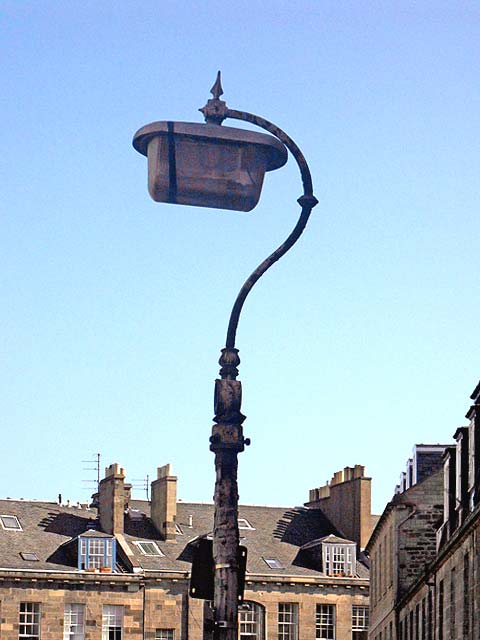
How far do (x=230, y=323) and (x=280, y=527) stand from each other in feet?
264

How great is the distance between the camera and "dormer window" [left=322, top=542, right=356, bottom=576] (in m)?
89.6

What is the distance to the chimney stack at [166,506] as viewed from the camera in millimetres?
88938

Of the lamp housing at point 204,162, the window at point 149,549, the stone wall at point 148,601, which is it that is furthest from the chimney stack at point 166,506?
the lamp housing at point 204,162

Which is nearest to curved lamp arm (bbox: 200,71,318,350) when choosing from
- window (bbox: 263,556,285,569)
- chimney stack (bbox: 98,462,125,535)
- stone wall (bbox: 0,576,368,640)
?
stone wall (bbox: 0,576,368,640)

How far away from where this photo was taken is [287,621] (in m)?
88.0

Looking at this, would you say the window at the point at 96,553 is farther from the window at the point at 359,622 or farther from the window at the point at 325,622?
the window at the point at 359,622

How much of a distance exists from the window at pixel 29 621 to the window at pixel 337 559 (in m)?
16.2

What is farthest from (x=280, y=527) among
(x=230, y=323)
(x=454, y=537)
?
(x=230, y=323)

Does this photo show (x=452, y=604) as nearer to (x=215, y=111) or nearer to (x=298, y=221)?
(x=298, y=221)

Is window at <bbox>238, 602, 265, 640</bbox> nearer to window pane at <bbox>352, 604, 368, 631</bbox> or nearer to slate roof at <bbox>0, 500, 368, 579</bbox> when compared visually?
slate roof at <bbox>0, 500, 368, 579</bbox>

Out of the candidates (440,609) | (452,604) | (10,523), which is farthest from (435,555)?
(10,523)

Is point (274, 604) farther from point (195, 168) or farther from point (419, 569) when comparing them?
point (195, 168)

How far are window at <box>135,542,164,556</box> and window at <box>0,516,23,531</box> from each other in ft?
20.8

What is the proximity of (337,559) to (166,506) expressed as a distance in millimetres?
9699
